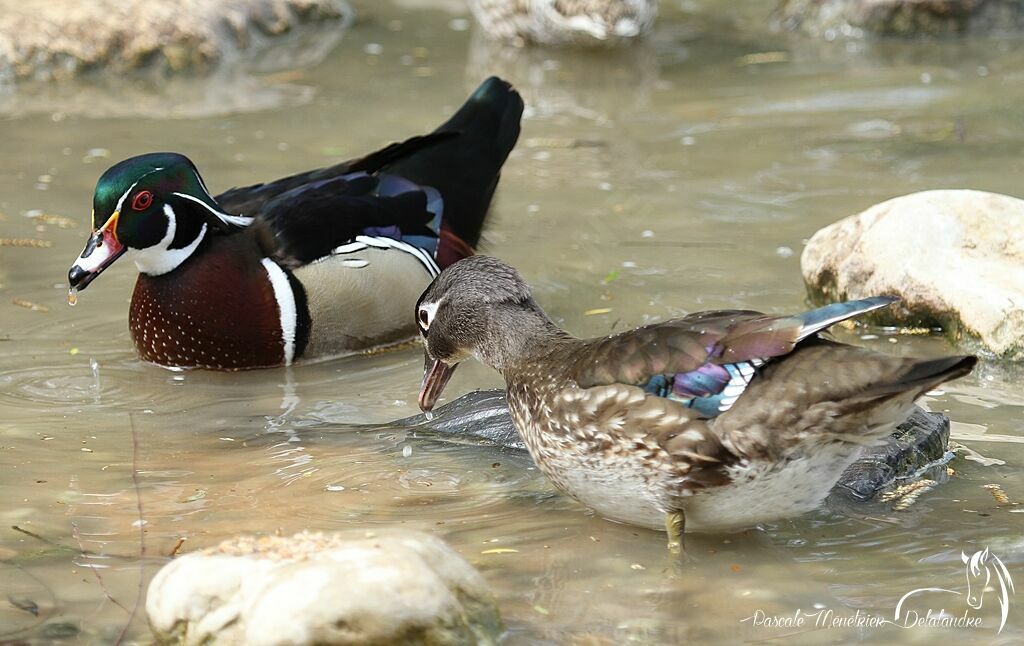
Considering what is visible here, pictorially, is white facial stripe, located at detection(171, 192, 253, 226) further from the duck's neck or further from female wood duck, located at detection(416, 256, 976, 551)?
female wood duck, located at detection(416, 256, 976, 551)

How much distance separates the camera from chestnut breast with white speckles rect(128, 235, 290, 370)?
19.5 ft

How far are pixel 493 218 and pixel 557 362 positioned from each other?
290 cm

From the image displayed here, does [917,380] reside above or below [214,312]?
above

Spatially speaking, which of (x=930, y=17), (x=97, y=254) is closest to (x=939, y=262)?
(x=97, y=254)

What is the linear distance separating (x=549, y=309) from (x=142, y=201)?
6.12ft

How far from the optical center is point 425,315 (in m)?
4.76

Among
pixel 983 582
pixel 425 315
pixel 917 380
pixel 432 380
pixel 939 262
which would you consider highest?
pixel 917 380

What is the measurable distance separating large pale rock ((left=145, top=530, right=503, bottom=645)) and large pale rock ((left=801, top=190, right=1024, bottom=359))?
3003mm

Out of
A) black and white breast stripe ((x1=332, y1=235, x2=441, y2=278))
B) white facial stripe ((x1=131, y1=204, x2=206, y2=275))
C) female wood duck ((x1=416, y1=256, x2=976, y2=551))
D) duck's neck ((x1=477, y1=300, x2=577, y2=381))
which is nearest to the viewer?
female wood duck ((x1=416, y1=256, x2=976, y2=551))

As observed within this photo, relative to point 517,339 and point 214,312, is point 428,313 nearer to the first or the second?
point 517,339

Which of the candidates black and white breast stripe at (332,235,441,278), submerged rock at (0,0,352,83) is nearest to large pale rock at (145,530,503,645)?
black and white breast stripe at (332,235,441,278)

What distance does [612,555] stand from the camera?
4223 mm

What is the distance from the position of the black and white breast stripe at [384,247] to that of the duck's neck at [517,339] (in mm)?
1679

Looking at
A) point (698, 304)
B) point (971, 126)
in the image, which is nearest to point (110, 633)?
point (698, 304)
